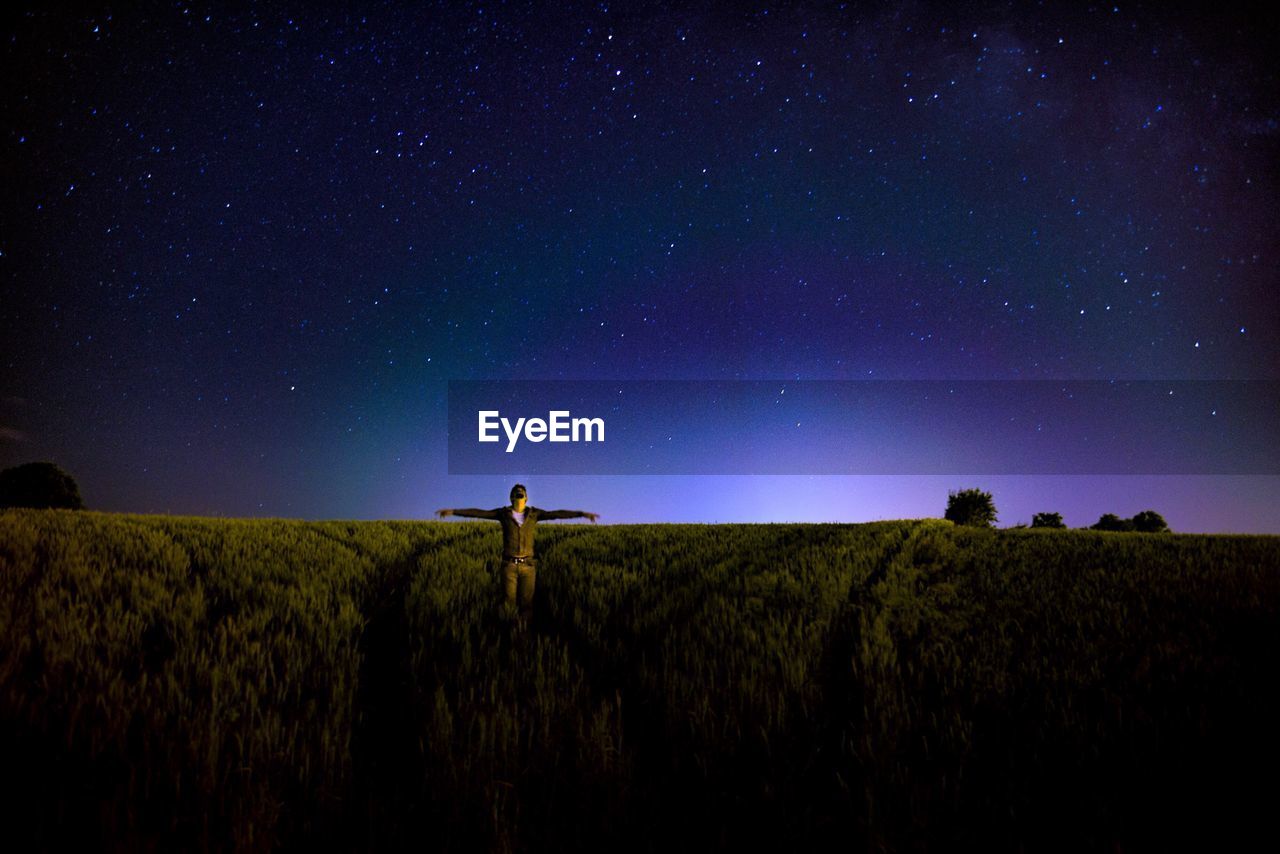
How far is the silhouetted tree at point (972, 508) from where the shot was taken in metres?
55.0

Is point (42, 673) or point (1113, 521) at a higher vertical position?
point (42, 673)

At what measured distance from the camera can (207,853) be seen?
8.20 feet

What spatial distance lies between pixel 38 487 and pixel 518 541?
4726 cm

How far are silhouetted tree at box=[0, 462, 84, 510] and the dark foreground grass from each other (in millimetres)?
40332

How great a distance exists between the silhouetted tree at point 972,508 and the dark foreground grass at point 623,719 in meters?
52.9

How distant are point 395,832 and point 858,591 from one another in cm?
741

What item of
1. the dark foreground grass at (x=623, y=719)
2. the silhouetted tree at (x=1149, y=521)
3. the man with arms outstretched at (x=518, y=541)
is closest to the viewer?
the dark foreground grass at (x=623, y=719)

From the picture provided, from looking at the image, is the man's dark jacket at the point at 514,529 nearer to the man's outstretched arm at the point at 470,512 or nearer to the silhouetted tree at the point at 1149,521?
the man's outstretched arm at the point at 470,512

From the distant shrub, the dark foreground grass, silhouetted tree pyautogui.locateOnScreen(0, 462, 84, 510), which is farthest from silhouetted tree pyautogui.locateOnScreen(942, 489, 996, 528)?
silhouetted tree pyautogui.locateOnScreen(0, 462, 84, 510)

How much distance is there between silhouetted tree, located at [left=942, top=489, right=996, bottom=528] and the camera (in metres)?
55.0

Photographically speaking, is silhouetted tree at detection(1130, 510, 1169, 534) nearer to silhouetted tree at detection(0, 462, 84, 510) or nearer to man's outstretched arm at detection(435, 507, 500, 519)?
man's outstretched arm at detection(435, 507, 500, 519)

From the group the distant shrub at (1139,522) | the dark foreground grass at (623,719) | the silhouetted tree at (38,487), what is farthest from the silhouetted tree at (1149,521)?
the silhouetted tree at (38,487)

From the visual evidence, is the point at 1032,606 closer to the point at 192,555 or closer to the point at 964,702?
the point at 964,702

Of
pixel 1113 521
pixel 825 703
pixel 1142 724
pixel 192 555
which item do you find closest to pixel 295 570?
pixel 192 555
